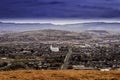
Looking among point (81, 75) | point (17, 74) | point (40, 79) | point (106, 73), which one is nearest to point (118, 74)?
point (106, 73)

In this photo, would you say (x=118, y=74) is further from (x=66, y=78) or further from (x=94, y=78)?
(x=66, y=78)

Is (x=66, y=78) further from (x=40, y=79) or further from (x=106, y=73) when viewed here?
(x=106, y=73)

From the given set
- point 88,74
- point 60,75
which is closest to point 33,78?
point 60,75

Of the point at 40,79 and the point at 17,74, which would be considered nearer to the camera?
the point at 40,79

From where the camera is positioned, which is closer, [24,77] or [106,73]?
[24,77]

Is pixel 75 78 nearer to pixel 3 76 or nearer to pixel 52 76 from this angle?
pixel 52 76

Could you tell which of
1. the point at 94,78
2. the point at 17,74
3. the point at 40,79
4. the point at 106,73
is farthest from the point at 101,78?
the point at 17,74

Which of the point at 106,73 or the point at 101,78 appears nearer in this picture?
the point at 101,78
